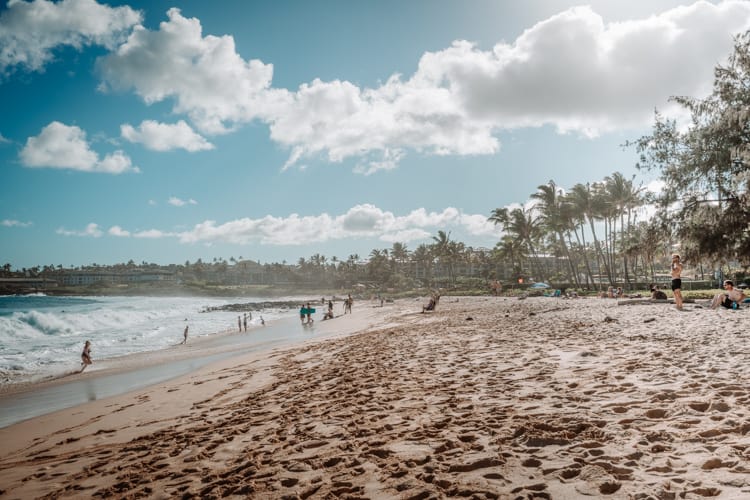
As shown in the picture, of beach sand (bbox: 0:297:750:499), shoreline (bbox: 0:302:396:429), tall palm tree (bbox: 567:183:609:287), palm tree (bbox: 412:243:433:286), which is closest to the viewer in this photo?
beach sand (bbox: 0:297:750:499)

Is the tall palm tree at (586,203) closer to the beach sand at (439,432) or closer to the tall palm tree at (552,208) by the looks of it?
the tall palm tree at (552,208)

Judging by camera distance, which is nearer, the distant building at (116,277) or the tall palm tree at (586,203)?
the tall palm tree at (586,203)

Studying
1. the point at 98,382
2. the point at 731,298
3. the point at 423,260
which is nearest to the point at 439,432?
the point at 98,382

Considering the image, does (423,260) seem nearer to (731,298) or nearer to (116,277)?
Result: (731,298)

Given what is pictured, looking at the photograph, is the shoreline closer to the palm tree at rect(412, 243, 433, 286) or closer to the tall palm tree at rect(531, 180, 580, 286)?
the tall palm tree at rect(531, 180, 580, 286)

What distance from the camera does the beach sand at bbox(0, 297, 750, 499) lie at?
2896 mm

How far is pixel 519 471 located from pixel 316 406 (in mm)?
3208

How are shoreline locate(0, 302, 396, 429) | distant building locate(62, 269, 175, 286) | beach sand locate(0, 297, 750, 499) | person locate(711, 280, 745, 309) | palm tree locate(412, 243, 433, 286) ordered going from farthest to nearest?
distant building locate(62, 269, 175, 286) < palm tree locate(412, 243, 433, 286) < person locate(711, 280, 745, 309) < shoreline locate(0, 302, 396, 429) < beach sand locate(0, 297, 750, 499)

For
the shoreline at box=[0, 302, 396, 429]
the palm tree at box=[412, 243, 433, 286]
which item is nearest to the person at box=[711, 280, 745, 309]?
the shoreline at box=[0, 302, 396, 429]

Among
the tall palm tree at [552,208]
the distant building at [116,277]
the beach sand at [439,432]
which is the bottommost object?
the distant building at [116,277]

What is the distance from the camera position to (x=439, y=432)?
3.91 meters

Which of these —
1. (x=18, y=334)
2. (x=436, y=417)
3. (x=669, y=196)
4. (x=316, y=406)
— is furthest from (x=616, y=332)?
(x=18, y=334)

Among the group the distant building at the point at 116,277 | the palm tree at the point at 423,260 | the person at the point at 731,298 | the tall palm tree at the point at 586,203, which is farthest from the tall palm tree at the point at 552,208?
the distant building at the point at 116,277

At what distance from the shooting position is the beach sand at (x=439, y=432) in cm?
290
